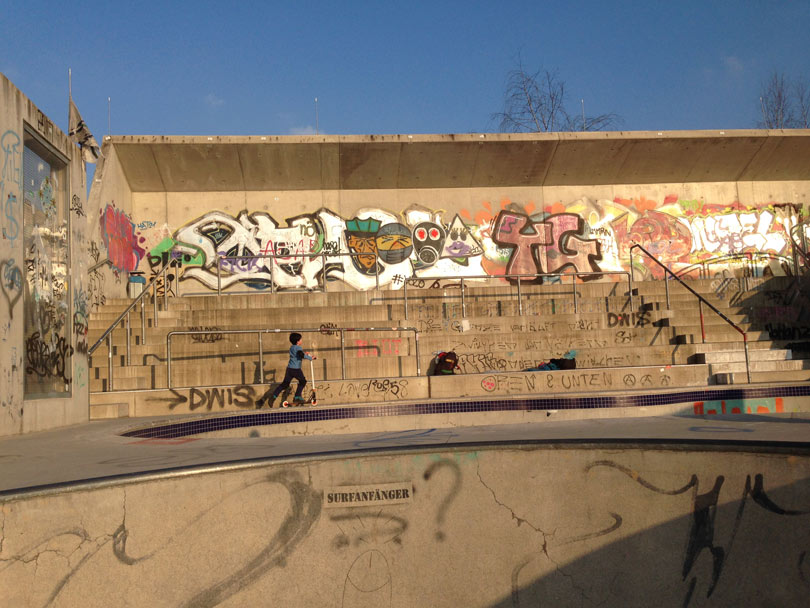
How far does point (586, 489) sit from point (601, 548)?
1.23 feet

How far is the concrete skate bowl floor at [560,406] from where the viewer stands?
971 cm

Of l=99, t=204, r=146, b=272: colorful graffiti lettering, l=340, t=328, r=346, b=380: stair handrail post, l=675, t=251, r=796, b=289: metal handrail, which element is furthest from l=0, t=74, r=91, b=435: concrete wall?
l=675, t=251, r=796, b=289: metal handrail

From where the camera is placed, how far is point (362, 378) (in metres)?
11.9

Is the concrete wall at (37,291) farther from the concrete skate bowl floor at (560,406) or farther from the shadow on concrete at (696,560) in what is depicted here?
the shadow on concrete at (696,560)

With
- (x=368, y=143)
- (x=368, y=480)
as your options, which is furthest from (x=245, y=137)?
(x=368, y=480)

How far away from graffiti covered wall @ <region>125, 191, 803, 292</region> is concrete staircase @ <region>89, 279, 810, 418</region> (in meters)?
2.68

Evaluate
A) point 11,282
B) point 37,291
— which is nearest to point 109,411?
point 37,291

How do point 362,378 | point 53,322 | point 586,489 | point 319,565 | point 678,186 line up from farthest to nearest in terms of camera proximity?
1. point 678,186
2. point 362,378
3. point 53,322
4. point 586,489
5. point 319,565

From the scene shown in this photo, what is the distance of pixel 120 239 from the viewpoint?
53.8 feet

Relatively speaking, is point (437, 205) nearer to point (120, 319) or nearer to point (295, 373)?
point (295, 373)

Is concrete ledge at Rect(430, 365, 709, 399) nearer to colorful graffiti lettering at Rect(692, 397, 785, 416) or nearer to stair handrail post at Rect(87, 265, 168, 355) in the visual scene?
colorful graffiti lettering at Rect(692, 397, 785, 416)

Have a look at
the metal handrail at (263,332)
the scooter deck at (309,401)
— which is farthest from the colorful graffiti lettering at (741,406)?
the scooter deck at (309,401)

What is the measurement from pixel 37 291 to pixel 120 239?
7679mm

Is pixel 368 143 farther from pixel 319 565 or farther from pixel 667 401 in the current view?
pixel 319 565
